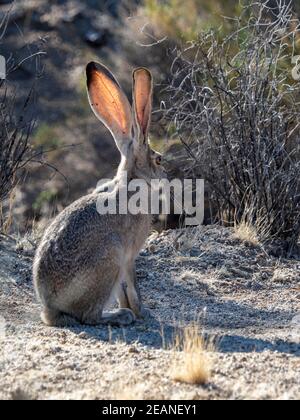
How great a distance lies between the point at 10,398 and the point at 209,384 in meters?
0.98

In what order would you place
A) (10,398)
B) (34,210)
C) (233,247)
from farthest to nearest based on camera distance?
1. (34,210)
2. (233,247)
3. (10,398)

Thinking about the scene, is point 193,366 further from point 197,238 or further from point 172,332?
point 197,238

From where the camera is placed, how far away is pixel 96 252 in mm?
6328

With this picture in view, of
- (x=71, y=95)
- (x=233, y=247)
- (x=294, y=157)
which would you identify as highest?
(x=71, y=95)

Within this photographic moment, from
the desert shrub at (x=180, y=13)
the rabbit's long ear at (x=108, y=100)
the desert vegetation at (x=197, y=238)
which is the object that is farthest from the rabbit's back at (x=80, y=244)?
the desert shrub at (x=180, y=13)

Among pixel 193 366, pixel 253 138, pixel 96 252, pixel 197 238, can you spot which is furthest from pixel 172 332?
pixel 253 138

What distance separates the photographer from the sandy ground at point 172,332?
16.0ft

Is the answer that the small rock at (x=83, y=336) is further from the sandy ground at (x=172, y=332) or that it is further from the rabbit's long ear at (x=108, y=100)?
Result: the rabbit's long ear at (x=108, y=100)

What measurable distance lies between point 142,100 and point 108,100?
0.24 m

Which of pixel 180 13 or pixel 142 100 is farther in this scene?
pixel 180 13

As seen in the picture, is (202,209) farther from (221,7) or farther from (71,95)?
(71,95)

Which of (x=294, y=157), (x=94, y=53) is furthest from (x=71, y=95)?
(x=294, y=157)
